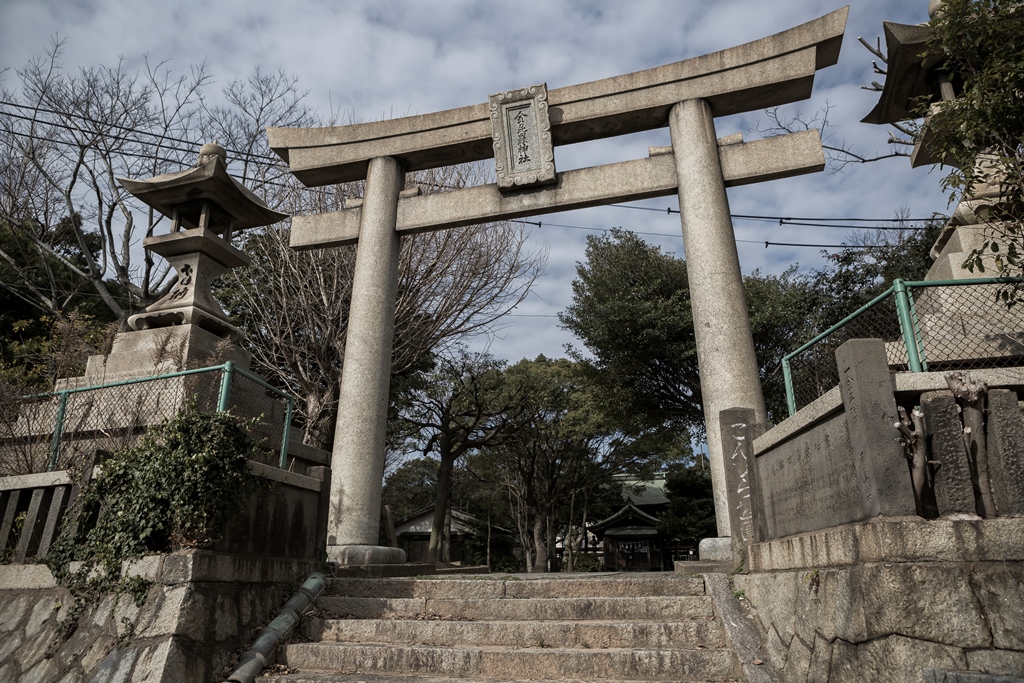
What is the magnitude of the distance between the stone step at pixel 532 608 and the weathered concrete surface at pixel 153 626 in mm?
848

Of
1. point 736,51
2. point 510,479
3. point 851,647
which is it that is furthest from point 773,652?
point 510,479

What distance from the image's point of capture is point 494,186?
9.33m

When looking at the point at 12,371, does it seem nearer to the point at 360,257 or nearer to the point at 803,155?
the point at 360,257

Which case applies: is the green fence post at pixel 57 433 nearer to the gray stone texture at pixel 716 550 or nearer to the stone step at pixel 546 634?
the stone step at pixel 546 634

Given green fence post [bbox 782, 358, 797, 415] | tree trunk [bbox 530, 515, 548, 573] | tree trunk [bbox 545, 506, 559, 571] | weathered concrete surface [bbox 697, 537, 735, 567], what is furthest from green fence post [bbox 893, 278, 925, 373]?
tree trunk [bbox 530, 515, 548, 573]

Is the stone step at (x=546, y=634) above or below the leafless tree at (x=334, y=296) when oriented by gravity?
below

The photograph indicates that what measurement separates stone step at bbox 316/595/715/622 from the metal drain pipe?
0.63ft

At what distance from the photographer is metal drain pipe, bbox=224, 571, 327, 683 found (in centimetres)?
479

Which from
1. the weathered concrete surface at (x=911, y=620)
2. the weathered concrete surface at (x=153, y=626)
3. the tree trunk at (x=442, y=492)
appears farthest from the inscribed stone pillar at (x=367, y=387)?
the tree trunk at (x=442, y=492)

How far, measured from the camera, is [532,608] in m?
5.39

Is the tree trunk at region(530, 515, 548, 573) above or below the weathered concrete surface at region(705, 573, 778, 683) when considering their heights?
above

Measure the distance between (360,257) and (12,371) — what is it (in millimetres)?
A: 4539

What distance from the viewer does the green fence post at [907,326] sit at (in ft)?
13.2

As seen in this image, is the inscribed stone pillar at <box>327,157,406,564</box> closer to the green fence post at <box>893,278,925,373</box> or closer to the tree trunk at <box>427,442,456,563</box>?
the green fence post at <box>893,278,925,373</box>
